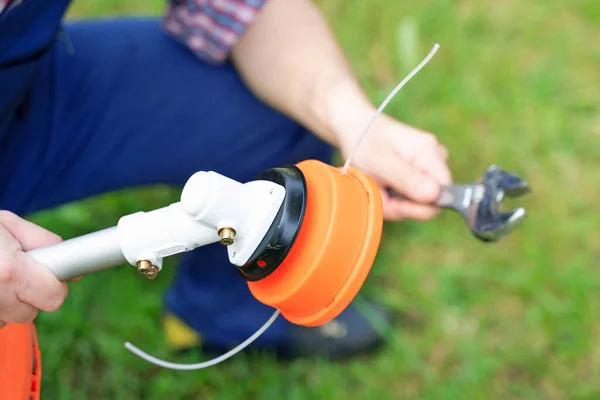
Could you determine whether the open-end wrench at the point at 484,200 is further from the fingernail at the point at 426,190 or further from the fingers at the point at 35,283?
the fingers at the point at 35,283

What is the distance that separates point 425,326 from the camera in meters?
1.46

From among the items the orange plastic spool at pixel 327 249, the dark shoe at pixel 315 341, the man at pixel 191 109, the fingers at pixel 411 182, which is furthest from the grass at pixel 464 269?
the orange plastic spool at pixel 327 249

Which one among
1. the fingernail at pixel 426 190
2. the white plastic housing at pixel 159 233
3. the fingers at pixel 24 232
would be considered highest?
the fingernail at pixel 426 190

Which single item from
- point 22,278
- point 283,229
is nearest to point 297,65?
point 283,229

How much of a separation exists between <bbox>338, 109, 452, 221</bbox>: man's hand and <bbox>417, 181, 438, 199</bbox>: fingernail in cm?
1

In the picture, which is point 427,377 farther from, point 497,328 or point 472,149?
point 472,149

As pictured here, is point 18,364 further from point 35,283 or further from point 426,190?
point 426,190

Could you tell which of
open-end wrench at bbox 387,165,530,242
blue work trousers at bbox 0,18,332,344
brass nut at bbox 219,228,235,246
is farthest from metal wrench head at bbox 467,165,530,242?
brass nut at bbox 219,228,235,246

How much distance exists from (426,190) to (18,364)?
1.89 feet

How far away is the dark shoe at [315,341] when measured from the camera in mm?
1409

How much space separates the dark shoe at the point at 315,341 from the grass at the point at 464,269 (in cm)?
3

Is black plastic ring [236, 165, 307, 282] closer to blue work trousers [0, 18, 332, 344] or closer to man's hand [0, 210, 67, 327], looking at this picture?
man's hand [0, 210, 67, 327]

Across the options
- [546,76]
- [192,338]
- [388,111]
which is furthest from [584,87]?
[192,338]

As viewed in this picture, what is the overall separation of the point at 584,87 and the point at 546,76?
0.11m
